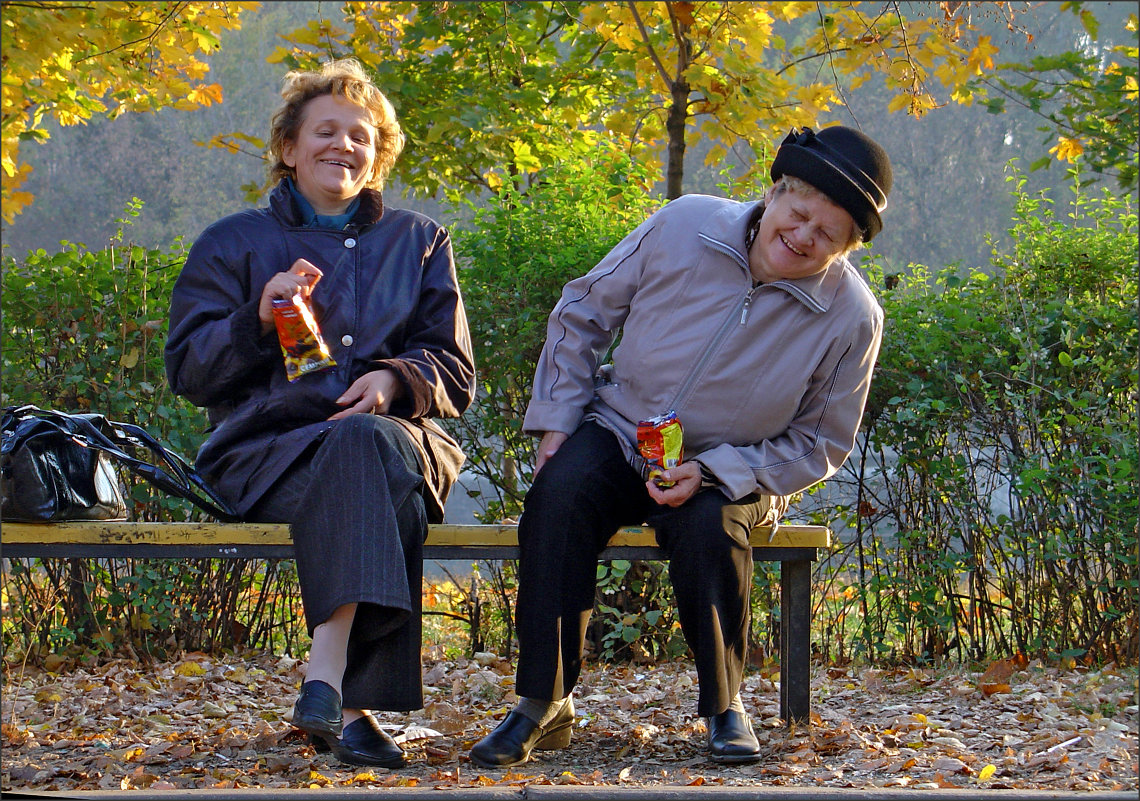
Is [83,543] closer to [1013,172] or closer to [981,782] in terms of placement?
[981,782]

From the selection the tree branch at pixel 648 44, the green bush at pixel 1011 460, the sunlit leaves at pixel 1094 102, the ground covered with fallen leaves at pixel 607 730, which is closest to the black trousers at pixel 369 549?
the ground covered with fallen leaves at pixel 607 730

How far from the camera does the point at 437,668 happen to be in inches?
169

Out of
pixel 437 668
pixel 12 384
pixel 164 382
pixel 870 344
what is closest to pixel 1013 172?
pixel 870 344

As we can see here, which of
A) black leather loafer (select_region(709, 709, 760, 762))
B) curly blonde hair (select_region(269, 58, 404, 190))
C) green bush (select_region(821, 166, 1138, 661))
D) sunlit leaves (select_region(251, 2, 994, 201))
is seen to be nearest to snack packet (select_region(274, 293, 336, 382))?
curly blonde hair (select_region(269, 58, 404, 190))

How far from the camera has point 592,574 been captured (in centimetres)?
279

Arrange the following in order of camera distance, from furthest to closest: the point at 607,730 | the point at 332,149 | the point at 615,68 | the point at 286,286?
1. the point at 615,68
2. the point at 607,730
3. the point at 332,149
4. the point at 286,286

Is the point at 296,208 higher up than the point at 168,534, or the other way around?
the point at 296,208

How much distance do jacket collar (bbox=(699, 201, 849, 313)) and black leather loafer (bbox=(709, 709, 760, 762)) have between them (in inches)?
41.6

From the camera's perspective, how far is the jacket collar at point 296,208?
122 inches

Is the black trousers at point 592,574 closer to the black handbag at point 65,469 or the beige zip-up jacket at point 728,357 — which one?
the beige zip-up jacket at point 728,357

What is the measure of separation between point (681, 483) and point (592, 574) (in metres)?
0.32

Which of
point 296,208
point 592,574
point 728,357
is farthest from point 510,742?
point 296,208

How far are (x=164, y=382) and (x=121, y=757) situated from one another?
181 centimetres

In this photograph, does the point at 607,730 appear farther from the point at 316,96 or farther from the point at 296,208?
the point at 316,96
